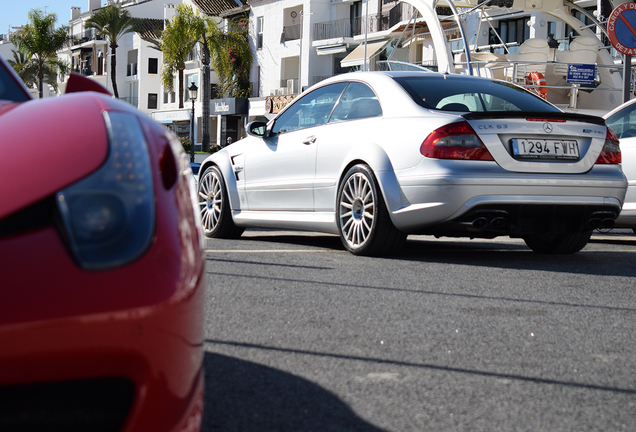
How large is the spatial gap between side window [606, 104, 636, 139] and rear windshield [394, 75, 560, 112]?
1.83 meters

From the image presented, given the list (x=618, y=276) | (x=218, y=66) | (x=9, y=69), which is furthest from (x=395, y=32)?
(x=9, y=69)

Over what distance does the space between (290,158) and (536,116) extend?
207cm

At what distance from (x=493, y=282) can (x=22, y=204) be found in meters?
3.72

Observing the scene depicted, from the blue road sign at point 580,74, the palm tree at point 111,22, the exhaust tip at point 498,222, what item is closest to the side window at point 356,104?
the exhaust tip at point 498,222

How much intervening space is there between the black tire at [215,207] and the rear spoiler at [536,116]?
110 inches

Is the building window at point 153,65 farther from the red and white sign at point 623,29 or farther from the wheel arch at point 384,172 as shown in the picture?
the wheel arch at point 384,172

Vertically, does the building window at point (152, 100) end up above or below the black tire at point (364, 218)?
above

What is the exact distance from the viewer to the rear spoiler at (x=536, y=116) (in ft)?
17.5

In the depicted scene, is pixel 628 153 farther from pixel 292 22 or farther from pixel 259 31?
pixel 259 31

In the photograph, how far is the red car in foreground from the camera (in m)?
1.26

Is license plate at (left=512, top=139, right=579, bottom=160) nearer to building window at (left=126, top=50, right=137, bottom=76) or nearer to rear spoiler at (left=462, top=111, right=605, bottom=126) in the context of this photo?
rear spoiler at (left=462, top=111, right=605, bottom=126)

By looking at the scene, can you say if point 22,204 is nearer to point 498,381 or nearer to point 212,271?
point 498,381

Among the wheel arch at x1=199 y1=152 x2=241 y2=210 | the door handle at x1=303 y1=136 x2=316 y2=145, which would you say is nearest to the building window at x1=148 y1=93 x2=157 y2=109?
the wheel arch at x1=199 y1=152 x2=241 y2=210

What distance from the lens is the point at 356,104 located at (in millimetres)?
6285
